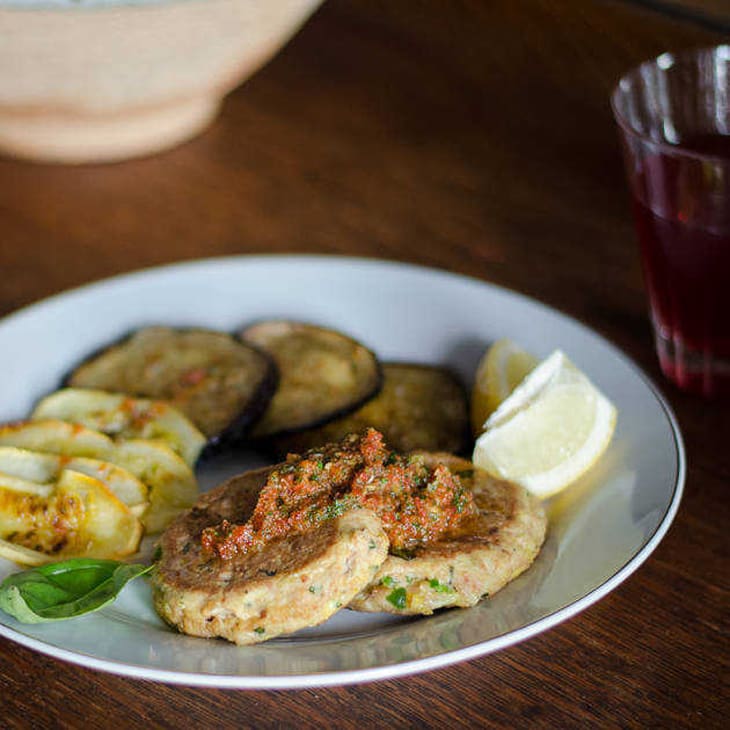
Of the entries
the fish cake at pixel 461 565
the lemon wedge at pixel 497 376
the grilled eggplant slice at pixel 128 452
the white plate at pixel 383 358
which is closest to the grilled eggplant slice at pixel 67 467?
the grilled eggplant slice at pixel 128 452

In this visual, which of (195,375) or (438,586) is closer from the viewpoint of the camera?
(438,586)

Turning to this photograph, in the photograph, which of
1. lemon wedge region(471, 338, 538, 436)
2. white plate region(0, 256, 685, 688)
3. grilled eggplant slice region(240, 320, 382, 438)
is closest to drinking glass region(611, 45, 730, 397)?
white plate region(0, 256, 685, 688)

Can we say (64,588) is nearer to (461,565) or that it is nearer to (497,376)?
(461,565)

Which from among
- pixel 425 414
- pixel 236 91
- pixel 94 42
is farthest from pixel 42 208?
pixel 425 414

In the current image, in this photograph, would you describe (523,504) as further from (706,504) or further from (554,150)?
(554,150)

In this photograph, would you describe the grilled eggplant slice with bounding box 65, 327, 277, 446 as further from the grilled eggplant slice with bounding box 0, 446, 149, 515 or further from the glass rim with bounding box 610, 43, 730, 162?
the glass rim with bounding box 610, 43, 730, 162

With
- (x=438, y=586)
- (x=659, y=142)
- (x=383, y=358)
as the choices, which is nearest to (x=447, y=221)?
(x=383, y=358)
